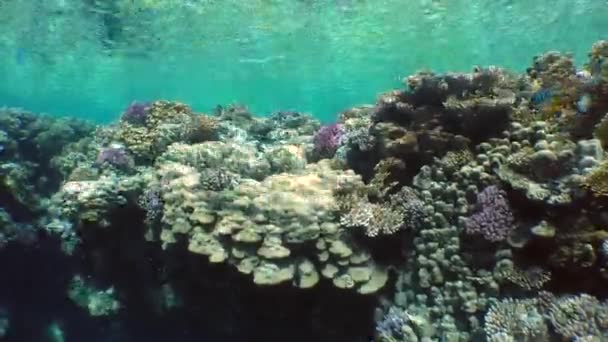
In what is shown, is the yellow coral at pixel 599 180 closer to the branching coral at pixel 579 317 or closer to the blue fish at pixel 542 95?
the branching coral at pixel 579 317

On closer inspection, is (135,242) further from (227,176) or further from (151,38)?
(151,38)

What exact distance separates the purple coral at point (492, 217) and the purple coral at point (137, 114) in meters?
7.43

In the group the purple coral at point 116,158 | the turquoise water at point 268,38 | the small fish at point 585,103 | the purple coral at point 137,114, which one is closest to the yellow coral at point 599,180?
the small fish at point 585,103

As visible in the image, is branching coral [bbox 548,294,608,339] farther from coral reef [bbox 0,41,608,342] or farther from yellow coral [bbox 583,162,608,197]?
yellow coral [bbox 583,162,608,197]

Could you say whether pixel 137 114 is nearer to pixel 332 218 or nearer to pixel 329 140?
pixel 329 140

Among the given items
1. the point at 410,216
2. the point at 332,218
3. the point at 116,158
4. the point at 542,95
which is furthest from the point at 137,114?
the point at 542,95

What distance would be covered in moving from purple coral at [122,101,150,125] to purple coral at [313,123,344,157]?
434 centimetres

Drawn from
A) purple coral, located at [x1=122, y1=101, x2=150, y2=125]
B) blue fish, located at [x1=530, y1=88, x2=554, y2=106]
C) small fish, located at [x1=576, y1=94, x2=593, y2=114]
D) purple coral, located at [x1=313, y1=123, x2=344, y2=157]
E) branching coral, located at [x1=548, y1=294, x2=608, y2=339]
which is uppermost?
purple coral, located at [x1=122, y1=101, x2=150, y2=125]

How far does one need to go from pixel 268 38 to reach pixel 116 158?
21831mm

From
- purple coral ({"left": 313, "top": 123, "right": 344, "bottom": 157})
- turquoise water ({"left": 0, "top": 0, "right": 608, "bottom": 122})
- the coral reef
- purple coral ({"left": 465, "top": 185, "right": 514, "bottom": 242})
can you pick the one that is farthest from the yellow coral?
turquoise water ({"left": 0, "top": 0, "right": 608, "bottom": 122})

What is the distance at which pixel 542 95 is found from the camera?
511cm

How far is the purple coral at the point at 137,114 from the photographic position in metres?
9.87

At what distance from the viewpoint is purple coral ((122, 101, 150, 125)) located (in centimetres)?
987

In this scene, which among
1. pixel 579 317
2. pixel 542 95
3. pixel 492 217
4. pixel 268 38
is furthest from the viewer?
pixel 268 38
